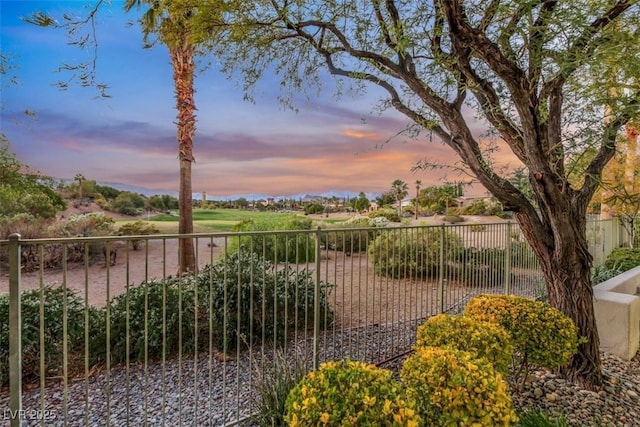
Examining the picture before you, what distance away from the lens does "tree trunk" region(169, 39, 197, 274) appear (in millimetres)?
6688

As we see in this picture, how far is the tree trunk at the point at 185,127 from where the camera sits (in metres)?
6.69

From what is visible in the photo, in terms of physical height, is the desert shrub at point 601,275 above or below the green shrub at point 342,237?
below

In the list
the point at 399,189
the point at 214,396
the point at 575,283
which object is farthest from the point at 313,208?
the point at 399,189

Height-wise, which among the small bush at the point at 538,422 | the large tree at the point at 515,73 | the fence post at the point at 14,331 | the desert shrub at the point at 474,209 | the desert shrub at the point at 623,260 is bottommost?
the small bush at the point at 538,422

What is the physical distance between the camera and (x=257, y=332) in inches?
162

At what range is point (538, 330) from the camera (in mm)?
2844

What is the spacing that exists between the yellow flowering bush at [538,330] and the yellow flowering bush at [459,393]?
120 centimetres

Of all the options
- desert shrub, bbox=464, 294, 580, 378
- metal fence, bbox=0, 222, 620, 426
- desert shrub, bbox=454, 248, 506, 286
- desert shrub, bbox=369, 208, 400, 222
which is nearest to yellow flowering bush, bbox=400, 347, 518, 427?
metal fence, bbox=0, 222, 620, 426

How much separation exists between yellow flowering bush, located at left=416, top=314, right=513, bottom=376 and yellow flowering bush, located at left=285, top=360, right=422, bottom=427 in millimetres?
924

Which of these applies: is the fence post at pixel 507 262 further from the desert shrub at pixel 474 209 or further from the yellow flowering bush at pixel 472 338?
the desert shrub at pixel 474 209

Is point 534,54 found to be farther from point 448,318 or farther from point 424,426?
point 424,426

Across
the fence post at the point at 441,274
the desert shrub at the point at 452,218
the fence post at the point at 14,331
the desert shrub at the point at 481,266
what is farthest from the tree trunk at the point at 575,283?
the desert shrub at the point at 452,218

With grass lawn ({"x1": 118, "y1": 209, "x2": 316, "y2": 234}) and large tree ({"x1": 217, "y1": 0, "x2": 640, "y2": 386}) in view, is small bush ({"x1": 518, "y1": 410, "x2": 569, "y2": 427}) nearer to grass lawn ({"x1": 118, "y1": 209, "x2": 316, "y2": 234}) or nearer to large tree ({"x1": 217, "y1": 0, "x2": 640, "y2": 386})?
large tree ({"x1": 217, "y1": 0, "x2": 640, "y2": 386})

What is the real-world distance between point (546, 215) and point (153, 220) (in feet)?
33.4
